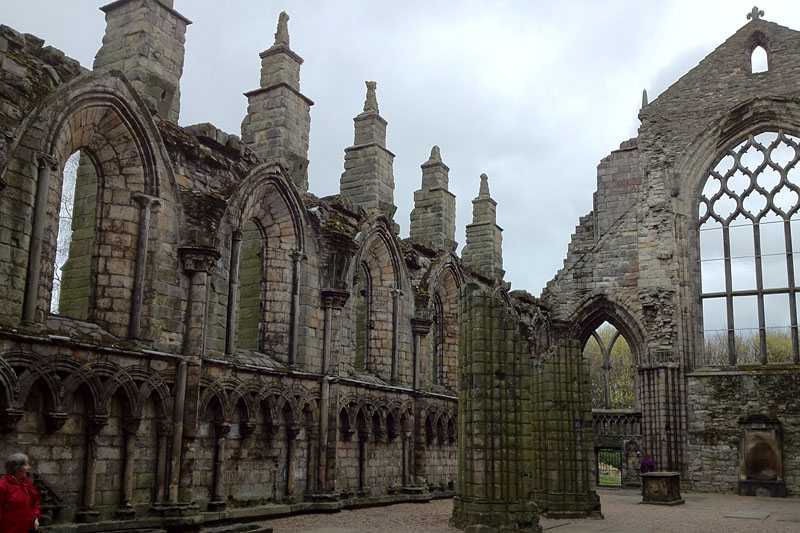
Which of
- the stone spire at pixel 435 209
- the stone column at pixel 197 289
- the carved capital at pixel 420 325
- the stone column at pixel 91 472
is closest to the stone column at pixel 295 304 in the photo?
the stone column at pixel 197 289

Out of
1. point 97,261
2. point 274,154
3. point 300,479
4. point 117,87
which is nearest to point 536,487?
point 300,479

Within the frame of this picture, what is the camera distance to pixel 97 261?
9.70 meters

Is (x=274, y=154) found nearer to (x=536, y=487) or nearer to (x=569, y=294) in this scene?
(x=536, y=487)

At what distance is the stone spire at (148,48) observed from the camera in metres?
10.7

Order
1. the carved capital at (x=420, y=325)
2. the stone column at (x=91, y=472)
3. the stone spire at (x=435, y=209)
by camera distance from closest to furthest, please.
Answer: the stone column at (x=91, y=472), the carved capital at (x=420, y=325), the stone spire at (x=435, y=209)

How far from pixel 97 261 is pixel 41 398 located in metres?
1.91

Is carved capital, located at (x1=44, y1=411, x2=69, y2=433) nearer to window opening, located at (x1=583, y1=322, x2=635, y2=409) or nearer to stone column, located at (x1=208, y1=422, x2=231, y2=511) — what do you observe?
stone column, located at (x1=208, y1=422, x2=231, y2=511)

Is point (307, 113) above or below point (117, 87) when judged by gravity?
above

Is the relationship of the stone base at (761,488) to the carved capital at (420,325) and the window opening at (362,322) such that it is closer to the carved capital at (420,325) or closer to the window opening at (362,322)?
the carved capital at (420,325)

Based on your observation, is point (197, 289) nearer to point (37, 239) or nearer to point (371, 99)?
point (37, 239)

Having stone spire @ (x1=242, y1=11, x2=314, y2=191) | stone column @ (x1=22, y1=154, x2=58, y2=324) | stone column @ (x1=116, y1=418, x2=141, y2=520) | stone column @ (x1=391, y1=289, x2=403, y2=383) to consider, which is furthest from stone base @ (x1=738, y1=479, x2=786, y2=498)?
stone column @ (x1=22, y1=154, x2=58, y2=324)

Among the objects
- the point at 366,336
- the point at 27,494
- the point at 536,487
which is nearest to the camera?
the point at 27,494

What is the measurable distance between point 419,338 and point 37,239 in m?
8.90

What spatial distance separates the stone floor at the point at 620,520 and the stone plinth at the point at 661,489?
25 centimetres
